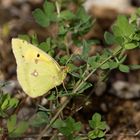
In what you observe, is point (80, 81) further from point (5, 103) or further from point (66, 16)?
point (66, 16)

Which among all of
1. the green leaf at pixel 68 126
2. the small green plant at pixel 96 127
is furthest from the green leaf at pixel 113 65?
the green leaf at pixel 68 126

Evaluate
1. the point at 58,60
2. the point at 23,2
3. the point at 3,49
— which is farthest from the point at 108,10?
the point at 58,60

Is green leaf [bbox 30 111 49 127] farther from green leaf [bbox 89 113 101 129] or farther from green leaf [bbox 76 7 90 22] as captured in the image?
green leaf [bbox 76 7 90 22]

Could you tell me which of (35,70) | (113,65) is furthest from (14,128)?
(113,65)

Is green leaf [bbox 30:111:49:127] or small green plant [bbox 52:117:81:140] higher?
green leaf [bbox 30:111:49:127]

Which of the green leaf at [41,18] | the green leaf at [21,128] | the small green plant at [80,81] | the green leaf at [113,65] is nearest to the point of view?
the green leaf at [21,128]

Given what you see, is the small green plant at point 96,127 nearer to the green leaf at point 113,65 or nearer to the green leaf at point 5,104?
the green leaf at point 113,65

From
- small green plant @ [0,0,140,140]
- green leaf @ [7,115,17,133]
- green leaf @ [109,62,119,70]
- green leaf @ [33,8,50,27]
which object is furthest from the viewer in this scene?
green leaf @ [33,8,50,27]

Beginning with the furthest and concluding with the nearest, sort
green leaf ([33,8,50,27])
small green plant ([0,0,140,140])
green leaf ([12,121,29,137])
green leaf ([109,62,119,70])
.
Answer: green leaf ([33,8,50,27])
green leaf ([109,62,119,70])
small green plant ([0,0,140,140])
green leaf ([12,121,29,137])

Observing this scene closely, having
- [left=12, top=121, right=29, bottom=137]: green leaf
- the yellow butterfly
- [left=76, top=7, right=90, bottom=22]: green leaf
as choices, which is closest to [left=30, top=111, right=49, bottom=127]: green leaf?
the yellow butterfly

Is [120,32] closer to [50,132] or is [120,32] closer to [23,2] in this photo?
[50,132]
